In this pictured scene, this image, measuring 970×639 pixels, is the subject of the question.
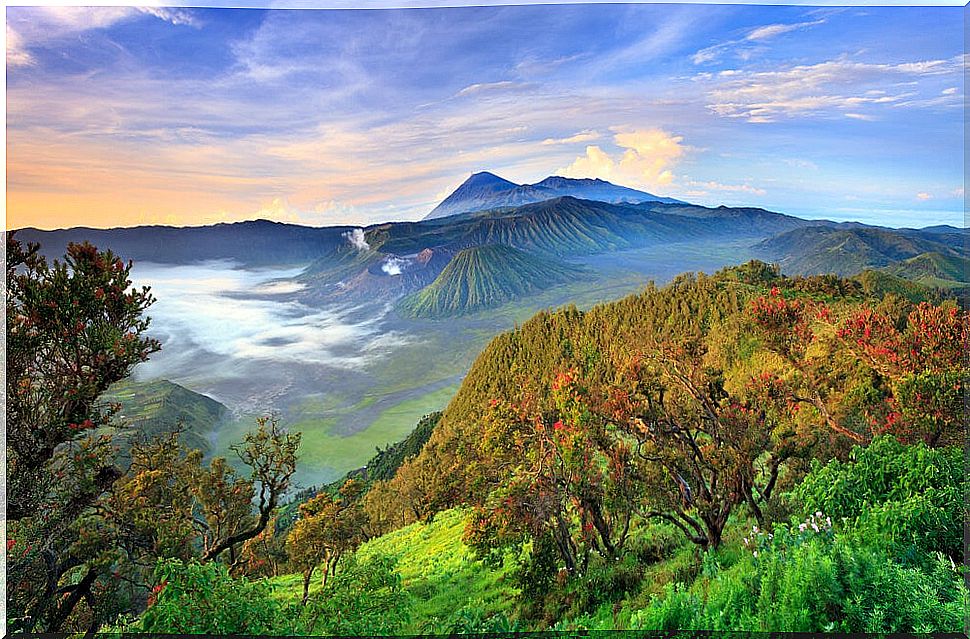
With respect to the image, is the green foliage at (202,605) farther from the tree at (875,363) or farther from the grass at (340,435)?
the tree at (875,363)

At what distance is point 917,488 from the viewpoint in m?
2.30

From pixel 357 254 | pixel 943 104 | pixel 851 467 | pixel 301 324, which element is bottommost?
pixel 851 467

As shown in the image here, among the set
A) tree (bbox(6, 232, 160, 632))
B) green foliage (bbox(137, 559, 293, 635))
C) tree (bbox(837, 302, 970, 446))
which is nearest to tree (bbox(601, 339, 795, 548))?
tree (bbox(837, 302, 970, 446))

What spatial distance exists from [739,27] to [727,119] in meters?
0.62

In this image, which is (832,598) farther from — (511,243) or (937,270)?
(511,243)

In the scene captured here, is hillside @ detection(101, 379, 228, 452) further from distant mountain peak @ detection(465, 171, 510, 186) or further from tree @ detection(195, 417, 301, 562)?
distant mountain peak @ detection(465, 171, 510, 186)

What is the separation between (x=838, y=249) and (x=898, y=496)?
3.10 m

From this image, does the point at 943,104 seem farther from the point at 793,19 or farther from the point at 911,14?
the point at 793,19

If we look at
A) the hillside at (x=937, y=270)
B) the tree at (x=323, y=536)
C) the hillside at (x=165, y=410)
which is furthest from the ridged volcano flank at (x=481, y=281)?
the hillside at (x=937, y=270)

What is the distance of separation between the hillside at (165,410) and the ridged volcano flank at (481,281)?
1.79 meters

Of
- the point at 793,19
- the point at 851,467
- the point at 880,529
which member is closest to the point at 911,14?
the point at 793,19

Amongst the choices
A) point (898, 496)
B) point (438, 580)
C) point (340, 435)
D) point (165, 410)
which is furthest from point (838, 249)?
point (165, 410)

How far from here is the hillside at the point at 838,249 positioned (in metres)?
4.50

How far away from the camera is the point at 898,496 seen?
2295 mm
